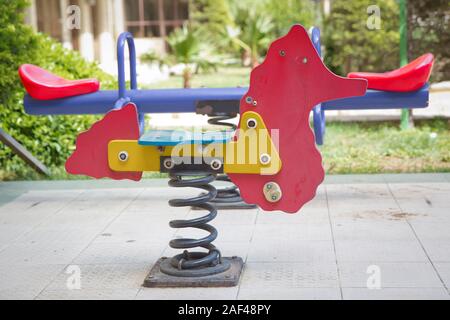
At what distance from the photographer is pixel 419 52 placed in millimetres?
10414

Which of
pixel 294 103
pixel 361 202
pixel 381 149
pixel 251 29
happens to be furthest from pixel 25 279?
pixel 251 29

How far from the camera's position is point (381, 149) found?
30.1 ft

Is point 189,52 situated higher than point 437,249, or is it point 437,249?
point 189,52

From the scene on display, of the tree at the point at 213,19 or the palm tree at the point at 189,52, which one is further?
the tree at the point at 213,19

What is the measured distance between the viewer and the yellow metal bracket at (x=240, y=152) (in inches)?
169

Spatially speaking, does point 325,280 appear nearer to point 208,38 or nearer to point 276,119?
point 276,119

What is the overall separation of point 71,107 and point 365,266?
2.97 m

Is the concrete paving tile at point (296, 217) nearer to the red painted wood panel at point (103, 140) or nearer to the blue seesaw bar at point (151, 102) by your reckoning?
the blue seesaw bar at point (151, 102)

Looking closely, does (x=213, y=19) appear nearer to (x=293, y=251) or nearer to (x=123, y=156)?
(x=293, y=251)

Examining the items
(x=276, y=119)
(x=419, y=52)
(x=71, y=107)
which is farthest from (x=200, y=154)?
(x=419, y=52)

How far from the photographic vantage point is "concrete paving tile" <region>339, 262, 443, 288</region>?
425 cm

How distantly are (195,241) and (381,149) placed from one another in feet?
16.9

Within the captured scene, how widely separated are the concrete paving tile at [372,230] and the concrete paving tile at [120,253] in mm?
1269

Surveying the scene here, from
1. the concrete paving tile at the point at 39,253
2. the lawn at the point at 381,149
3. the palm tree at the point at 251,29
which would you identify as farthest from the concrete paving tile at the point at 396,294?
the palm tree at the point at 251,29
